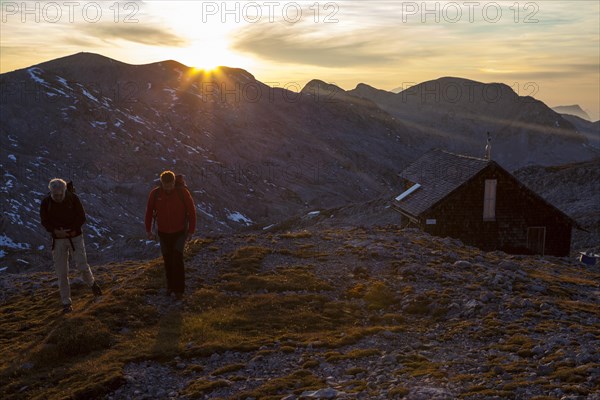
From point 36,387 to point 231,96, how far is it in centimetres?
13710

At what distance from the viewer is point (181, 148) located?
95188mm

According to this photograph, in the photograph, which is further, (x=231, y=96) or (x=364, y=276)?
(x=231, y=96)

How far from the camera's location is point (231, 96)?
140750 mm

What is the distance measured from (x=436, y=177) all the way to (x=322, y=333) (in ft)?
76.8

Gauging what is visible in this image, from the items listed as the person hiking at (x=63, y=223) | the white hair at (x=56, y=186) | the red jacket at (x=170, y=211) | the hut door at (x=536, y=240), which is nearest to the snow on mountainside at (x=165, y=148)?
the hut door at (x=536, y=240)

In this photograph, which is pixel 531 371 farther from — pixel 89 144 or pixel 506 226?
pixel 89 144

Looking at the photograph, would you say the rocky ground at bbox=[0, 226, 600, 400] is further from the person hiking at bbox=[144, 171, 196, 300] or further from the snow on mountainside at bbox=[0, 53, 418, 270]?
the snow on mountainside at bbox=[0, 53, 418, 270]

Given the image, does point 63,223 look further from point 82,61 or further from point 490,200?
point 82,61

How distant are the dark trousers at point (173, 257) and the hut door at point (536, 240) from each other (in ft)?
78.4

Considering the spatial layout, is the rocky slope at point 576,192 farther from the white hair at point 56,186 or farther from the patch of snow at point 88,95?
the patch of snow at point 88,95

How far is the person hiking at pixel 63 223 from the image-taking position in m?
11.1

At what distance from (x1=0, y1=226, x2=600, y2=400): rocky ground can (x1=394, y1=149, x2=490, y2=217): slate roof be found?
11.8 m

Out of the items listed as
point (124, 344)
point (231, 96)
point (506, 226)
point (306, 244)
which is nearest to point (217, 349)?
point (124, 344)

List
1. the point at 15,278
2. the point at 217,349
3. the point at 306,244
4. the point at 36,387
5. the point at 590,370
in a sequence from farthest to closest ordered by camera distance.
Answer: the point at 306,244, the point at 15,278, the point at 217,349, the point at 36,387, the point at 590,370
